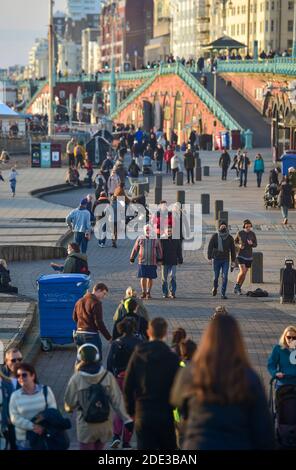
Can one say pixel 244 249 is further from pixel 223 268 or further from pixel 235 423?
pixel 235 423

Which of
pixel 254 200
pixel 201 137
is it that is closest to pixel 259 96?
pixel 201 137

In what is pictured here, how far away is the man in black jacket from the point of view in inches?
367

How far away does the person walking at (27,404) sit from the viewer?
9547 millimetres

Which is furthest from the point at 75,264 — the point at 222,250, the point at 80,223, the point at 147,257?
the point at 80,223

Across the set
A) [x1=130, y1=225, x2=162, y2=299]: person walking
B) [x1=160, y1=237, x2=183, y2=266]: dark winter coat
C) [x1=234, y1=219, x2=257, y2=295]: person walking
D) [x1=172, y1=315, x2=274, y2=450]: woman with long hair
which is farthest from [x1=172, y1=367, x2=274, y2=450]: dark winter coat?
[x1=234, y1=219, x2=257, y2=295]: person walking

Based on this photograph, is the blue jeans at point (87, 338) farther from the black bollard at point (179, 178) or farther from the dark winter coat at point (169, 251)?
the black bollard at point (179, 178)

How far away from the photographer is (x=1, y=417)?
9914 millimetres

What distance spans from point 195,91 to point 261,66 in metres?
8.74

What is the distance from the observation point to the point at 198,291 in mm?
22422

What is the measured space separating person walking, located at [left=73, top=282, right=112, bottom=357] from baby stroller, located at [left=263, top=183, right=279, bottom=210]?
23181 mm

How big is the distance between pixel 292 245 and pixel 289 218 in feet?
18.5

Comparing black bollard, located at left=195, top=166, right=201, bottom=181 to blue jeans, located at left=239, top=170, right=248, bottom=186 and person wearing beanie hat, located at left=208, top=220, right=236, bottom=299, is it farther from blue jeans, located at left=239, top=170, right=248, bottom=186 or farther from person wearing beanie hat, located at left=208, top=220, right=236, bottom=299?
person wearing beanie hat, located at left=208, top=220, right=236, bottom=299
